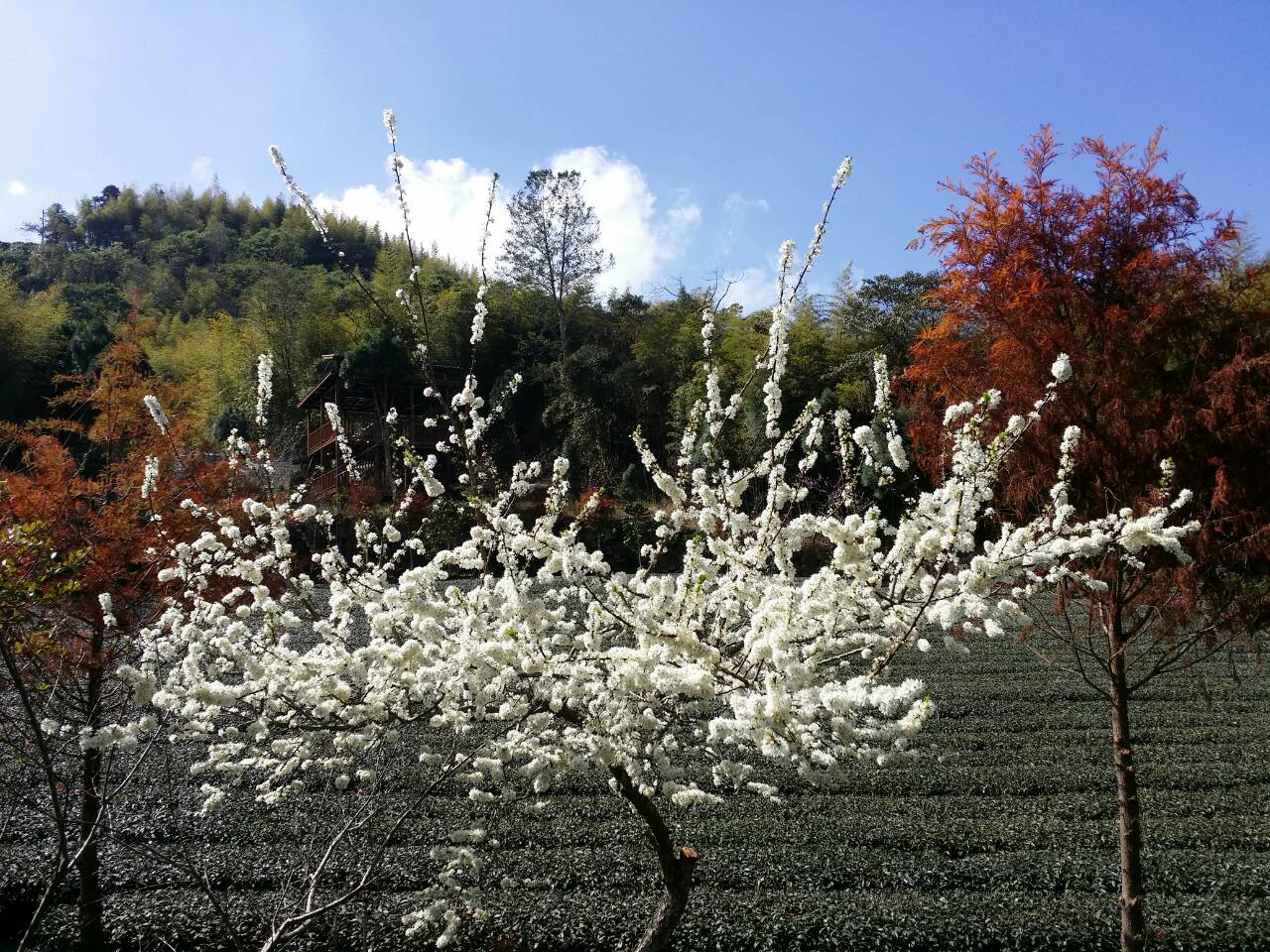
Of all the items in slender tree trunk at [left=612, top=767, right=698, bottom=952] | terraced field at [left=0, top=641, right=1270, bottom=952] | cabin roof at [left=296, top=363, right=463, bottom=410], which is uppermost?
cabin roof at [left=296, top=363, right=463, bottom=410]

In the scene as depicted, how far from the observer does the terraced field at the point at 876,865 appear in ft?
14.7

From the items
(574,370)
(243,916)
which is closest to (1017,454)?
(243,916)

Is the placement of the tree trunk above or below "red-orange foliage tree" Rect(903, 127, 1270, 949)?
below

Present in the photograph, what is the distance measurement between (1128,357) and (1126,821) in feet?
9.10

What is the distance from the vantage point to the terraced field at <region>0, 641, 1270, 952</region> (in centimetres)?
449

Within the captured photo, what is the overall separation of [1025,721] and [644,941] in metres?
6.83

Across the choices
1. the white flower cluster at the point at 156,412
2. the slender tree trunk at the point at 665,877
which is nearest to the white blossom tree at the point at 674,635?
the slender tree trunk at the point at 665,877

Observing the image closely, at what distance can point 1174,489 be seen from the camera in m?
4.69

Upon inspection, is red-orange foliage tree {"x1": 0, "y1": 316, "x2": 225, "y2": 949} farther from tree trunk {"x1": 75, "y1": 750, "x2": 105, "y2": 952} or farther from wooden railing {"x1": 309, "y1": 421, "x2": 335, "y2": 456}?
wooden railing {"x1": 309, "y1": 421, "x2": 335, "y2": 456}

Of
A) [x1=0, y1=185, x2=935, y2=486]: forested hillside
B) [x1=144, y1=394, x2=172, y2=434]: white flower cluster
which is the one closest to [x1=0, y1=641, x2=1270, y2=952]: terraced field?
[x1=144, y1=394, x2=172, y2=434]: white flower cluster

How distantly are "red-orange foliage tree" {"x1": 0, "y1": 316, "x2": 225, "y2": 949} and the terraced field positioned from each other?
18.5 inches

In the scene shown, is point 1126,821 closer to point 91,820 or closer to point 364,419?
point 91,820

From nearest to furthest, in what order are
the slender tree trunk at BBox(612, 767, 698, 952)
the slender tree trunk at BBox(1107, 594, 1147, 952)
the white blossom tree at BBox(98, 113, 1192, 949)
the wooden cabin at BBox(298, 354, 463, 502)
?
the white blossom tree at BBox(98, 113, 1192, 949), the slender tree trunk at BBox(612, 767, 698, 952), the slender tree trunk at BBox(1107, 594, 1147, 952), the wooden cabin at BBox(298, 354, 463, 502)

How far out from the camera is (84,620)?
173 inches
